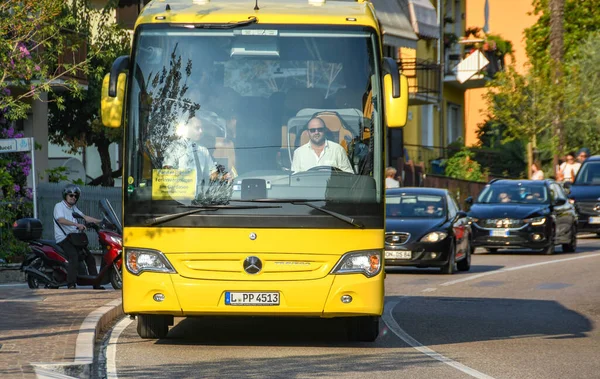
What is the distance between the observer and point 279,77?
12250mm

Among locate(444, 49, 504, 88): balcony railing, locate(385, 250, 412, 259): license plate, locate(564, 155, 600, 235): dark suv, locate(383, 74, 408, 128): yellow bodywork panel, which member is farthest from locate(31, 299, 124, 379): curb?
locate(444, 49, 504, 88): balcony railing

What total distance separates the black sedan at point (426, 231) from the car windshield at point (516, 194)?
196 inches

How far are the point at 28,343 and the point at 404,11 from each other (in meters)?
37.3

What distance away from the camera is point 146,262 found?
1200 centimetres

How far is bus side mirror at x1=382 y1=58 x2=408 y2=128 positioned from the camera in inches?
470

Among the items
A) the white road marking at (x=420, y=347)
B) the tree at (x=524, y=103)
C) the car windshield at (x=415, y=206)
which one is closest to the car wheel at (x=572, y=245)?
the car windshield at (x=415, y=206)

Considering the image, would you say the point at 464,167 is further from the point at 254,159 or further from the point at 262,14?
the point at 254,159

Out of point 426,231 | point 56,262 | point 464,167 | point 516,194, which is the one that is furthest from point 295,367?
point 464,167

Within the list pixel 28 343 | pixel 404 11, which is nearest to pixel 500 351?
pixel 28 343

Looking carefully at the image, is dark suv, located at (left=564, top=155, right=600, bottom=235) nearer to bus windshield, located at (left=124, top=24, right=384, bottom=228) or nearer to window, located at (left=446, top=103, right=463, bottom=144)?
bus windshield, located at (left=124, top=24, right=384, bottom=228)

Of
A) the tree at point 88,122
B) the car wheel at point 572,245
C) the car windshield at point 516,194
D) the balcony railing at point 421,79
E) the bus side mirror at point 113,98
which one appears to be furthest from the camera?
the balcony railing at point 421,79

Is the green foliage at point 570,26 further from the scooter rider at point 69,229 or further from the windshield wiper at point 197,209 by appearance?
the windshield wiper at point 197,209

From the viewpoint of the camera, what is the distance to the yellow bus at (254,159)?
11898mm

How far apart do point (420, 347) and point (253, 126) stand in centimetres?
253
